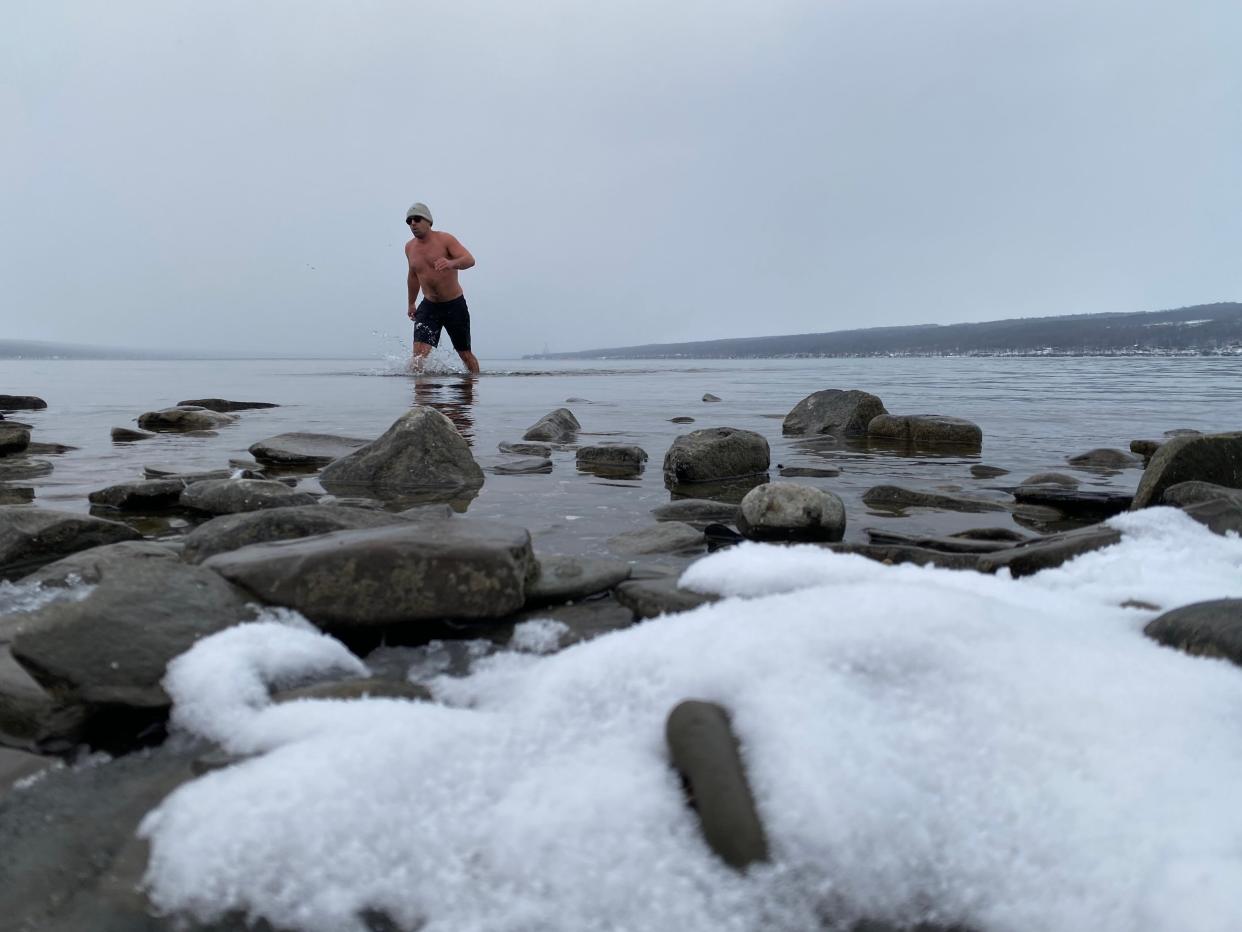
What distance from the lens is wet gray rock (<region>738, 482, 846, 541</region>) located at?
136 inches

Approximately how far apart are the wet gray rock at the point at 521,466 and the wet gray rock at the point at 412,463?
0.32 meters

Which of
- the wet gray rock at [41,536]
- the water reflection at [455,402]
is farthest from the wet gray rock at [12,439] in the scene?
the wet gray rock at [41,536]

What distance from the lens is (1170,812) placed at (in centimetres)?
120

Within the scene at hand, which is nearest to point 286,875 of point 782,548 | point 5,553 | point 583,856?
point 583,856

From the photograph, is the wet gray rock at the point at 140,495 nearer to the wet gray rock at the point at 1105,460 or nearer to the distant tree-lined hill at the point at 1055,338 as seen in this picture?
the wet gray rock at the point at 1105,460

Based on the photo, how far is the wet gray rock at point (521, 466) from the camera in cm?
536

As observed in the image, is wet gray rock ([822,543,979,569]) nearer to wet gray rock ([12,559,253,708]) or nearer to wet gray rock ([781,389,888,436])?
wet gray rock ([12,559,253,708])

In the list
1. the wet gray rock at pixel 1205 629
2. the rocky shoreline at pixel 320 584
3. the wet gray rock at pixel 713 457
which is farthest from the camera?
the wet gray rock at pixel 713 457

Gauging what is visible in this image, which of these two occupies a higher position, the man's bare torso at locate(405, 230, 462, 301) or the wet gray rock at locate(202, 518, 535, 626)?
the man's bare torso at locate(405, 230, 462, 301)

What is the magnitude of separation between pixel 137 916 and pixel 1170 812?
1.57m

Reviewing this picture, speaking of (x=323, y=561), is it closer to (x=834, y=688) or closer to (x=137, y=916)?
(x=137, y=916)

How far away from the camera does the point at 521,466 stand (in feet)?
18.0

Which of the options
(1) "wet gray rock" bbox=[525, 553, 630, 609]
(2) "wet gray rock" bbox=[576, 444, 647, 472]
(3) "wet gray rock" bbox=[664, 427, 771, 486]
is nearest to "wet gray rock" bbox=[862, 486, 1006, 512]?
(3) "wet gray rock" bbox=[664, 427, 771, 486]

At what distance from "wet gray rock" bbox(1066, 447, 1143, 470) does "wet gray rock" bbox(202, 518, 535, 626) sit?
17.2 feet
